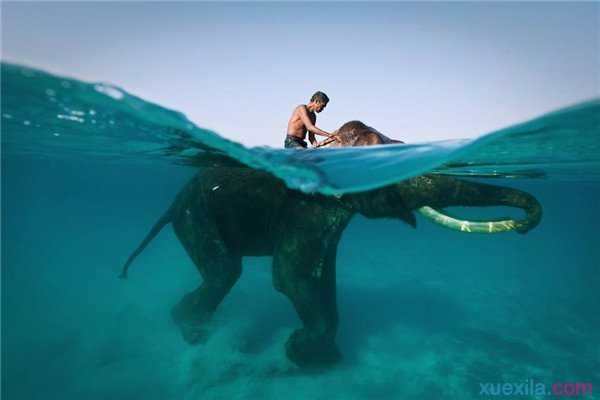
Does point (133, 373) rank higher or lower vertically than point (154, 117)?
lower

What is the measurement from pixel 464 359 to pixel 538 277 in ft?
60.2

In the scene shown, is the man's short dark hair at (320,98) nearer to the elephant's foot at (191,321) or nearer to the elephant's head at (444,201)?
the elephant's head at (444,201)

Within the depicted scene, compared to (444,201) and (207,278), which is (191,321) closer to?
(207,278)

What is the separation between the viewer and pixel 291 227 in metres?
6.24

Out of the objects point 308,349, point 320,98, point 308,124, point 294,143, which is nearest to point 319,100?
point 320,98

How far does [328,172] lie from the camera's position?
4691 millimetres

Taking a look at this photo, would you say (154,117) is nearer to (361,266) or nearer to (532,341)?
(532,341)

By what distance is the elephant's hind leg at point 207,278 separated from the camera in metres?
6.59

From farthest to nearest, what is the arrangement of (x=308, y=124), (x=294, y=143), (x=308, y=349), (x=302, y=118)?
(x=294, y=143) → (x=302, y=118) → (x=308, y=124) → (x=308, y=349)

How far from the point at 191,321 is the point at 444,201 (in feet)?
18.2

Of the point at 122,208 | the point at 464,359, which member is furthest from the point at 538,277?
the point at 122,208

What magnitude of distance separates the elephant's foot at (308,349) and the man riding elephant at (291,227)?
0.06 ft

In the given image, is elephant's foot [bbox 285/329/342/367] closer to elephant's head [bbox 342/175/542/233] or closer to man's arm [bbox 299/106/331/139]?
elephant's head [bbox 342/175/542/233]

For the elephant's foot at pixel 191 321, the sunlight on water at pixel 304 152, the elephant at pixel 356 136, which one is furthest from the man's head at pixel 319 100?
the elephant's foot at pixel 191 321
